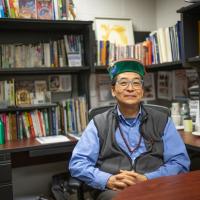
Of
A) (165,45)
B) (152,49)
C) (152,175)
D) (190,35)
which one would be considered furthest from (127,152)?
(152,49)

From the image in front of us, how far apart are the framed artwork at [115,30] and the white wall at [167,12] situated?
365 mm

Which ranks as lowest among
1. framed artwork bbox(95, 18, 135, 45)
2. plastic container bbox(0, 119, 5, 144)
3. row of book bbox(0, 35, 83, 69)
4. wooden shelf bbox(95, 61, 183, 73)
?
plastic container bbox(0, 119, 5, 144)

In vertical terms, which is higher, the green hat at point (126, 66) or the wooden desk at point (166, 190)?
the green hat at point (126, 66)

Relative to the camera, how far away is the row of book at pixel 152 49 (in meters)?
2.83

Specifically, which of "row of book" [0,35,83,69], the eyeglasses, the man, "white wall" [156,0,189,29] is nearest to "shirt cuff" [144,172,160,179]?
the man

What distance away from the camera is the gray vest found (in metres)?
1.84

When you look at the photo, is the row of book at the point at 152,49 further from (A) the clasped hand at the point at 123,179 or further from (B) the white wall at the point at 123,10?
(A) the clasped hand at the point at 123,179

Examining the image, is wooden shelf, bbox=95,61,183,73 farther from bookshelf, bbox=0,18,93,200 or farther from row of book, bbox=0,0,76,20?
row of book, bbox=0,0,76,20

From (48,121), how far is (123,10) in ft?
4.80

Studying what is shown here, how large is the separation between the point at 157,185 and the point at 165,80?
215cm

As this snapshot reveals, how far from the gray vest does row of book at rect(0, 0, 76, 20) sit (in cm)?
136

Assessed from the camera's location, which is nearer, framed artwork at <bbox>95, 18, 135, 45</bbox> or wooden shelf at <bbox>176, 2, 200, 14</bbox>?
wooden shelf at <bbox>176, 2, 200, 14</bbox>

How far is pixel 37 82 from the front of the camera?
121 inches

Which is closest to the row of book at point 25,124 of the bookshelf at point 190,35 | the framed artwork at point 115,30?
the framed artwork at point 115,30
